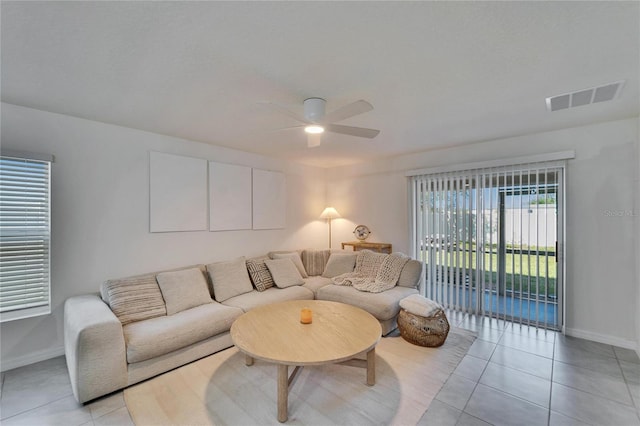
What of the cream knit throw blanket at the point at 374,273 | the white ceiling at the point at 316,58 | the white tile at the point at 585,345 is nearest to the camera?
the white ceiling at the point at 316,58

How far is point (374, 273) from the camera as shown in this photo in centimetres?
391

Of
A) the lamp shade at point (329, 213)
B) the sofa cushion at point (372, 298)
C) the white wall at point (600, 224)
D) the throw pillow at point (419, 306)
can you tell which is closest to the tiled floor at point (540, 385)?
the white wall at point (600, 224)

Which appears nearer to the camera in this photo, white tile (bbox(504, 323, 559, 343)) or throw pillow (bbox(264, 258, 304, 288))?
white tile (bbox(504, 323, 559, 343))

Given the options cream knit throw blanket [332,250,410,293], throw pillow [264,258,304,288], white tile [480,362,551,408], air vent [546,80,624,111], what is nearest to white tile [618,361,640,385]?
white tile [480,362,551,408]

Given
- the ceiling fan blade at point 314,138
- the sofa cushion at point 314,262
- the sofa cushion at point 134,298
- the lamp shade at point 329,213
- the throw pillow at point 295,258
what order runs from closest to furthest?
1. the sofa cushion at point 134,298
2. the ceiling fan blade at point 314,138
3. the throw pillow at point 295,258
4. the sofa cushion at point 314,262
5. the lamp shade at point 329,213

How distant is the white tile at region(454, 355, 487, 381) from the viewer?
2336mm

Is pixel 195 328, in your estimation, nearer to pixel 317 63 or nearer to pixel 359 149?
pixel 317 63

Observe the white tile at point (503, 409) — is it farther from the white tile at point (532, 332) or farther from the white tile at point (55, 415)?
the white tile at point (55, 415)

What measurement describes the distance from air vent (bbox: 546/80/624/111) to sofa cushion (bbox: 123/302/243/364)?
3573mm

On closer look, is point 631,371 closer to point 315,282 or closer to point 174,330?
point 315,282

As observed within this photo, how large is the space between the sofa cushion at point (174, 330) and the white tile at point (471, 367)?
2185 millimetres

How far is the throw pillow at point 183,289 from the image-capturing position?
2.82 metres

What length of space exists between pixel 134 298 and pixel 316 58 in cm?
267

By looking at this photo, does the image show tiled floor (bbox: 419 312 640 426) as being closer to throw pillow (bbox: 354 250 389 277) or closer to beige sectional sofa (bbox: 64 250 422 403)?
beige sectional sofa (bbox: 64 250 422 403)
